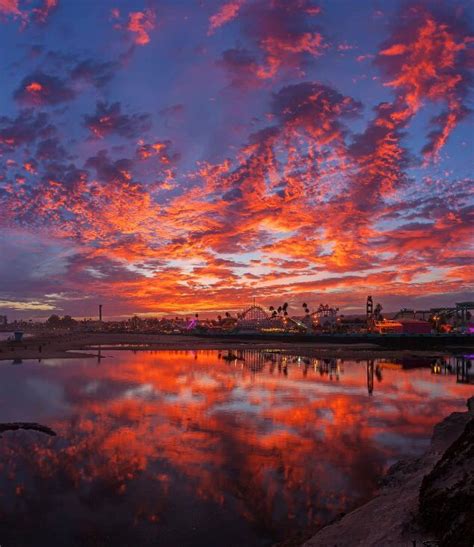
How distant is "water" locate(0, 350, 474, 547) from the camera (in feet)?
37.9

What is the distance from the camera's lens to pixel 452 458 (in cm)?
934

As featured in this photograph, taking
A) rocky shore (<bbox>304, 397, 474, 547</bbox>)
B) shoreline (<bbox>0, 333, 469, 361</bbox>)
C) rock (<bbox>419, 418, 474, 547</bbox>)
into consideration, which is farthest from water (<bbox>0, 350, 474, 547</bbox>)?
shoreline (<bbox>0, 333, 469, 361</bbox>)

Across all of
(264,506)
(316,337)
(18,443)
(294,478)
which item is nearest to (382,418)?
(294,478)

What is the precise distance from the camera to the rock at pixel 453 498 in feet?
21.6

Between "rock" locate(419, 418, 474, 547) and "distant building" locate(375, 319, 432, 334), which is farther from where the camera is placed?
"distant building" locate(375, 319, 432, 334)

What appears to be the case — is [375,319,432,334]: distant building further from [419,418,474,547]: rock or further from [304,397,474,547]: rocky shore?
[419,418,474,547]: rock

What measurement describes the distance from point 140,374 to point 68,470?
31548 mm

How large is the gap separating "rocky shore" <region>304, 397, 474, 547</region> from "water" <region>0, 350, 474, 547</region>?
1342 millimetres

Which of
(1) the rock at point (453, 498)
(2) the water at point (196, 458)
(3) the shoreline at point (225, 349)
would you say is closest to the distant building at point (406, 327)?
(3) the shoreline at point (225, 349)

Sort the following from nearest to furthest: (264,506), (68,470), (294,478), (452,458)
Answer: (452,458)
(264,506)
(294,478)
(68,470)

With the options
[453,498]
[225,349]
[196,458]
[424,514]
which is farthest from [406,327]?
[453,498]

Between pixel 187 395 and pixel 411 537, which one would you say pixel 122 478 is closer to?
pixel 411 537

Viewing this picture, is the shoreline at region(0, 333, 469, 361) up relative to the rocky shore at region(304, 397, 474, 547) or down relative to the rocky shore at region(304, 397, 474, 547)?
down

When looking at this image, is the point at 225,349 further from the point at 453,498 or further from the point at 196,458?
the point at 453,498
